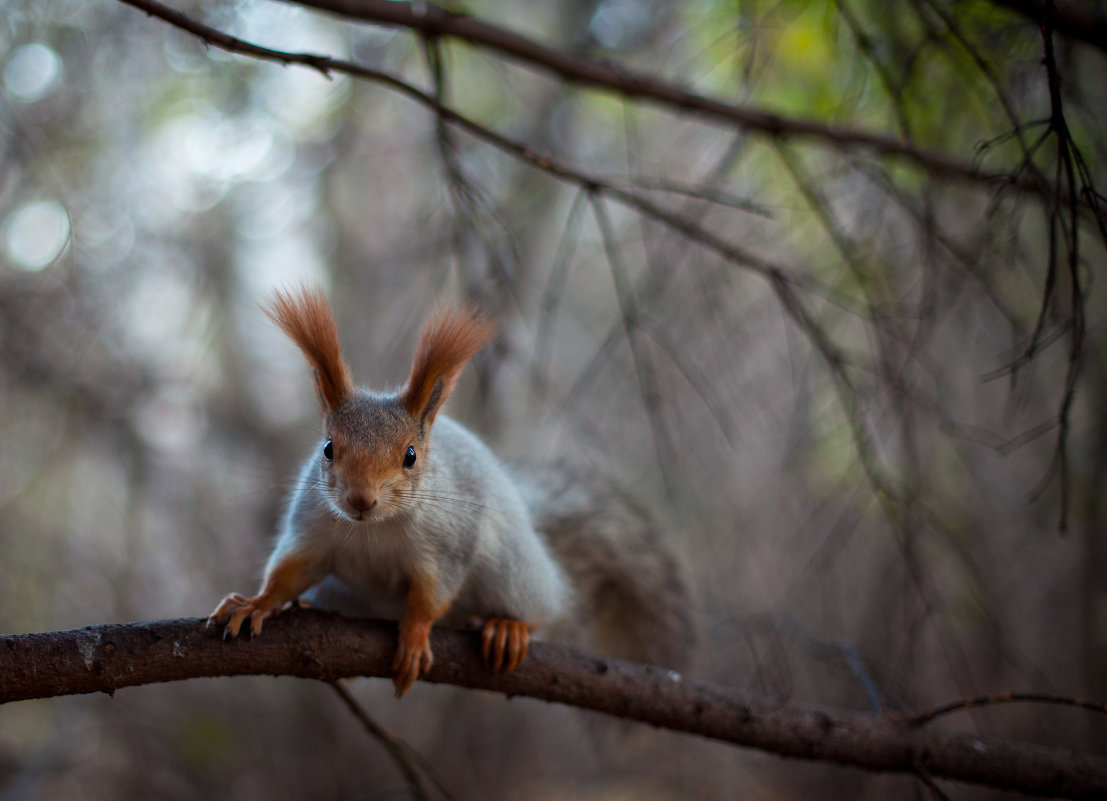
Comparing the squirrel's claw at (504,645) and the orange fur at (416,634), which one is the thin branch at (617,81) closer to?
the orange fur at (416,634)

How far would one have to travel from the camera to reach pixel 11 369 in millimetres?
3197

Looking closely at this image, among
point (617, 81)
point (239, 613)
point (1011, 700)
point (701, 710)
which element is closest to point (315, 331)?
point (239, 613)

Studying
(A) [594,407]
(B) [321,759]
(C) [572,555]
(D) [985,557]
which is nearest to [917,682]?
(D) [985,557]

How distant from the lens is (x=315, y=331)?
5.58 feet

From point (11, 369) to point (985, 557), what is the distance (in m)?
4.44

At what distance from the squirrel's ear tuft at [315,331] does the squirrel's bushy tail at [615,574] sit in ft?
2.92

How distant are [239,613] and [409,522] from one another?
1.36ft

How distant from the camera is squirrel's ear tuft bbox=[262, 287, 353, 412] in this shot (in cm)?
167

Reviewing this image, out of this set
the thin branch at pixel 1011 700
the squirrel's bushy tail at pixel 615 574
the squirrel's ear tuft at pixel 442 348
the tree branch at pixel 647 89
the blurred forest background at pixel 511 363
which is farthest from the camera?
the blurred forest background at pixel 511 363

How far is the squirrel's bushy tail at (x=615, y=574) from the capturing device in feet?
8.28

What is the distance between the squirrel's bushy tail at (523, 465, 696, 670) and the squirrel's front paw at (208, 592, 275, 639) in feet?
3.30

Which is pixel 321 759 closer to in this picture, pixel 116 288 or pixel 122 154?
pixel 116 288

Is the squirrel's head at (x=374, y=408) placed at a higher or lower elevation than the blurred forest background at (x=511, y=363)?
lower

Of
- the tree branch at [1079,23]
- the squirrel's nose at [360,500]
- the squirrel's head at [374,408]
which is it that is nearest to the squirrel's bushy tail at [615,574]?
the squirrel's head at [374,408]
